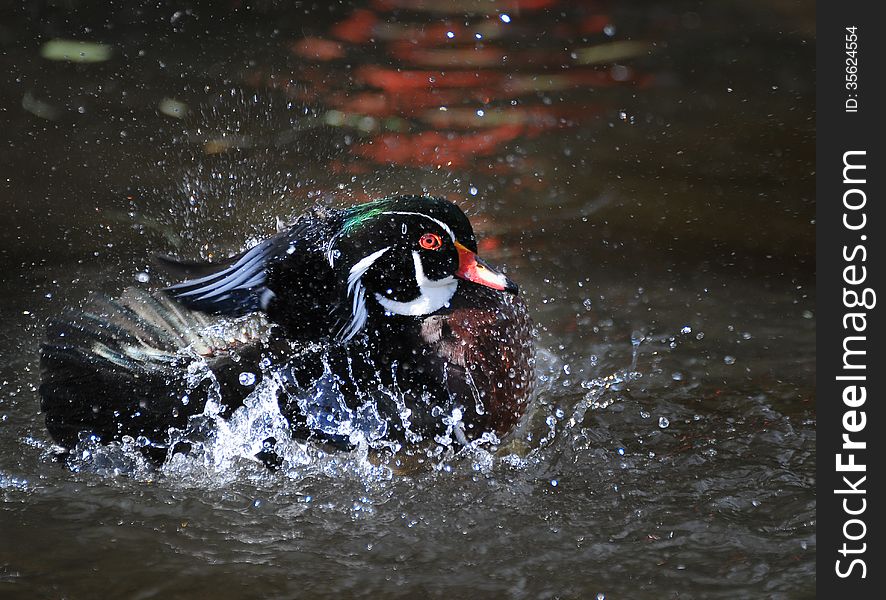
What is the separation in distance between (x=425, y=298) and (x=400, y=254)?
0.14 metres

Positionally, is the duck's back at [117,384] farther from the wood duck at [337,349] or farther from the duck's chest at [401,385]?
the duck's chest at [401,385]

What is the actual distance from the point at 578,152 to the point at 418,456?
1.84 meters

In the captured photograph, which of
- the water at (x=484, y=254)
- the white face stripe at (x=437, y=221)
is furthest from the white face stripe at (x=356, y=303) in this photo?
the water at (x=484, y=254)

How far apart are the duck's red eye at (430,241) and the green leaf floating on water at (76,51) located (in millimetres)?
2464

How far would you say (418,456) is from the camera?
7.50ft

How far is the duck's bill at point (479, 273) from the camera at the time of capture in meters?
Result: 2.18

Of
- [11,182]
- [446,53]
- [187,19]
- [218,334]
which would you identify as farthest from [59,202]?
[446,53]

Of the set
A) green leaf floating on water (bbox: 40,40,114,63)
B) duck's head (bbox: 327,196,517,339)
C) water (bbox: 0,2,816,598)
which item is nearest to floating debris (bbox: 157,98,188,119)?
water (bbox: 0,2,816,598)

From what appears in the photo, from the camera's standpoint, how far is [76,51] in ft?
13.6

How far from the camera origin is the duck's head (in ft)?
7.08

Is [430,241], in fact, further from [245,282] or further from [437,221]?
[245,282]

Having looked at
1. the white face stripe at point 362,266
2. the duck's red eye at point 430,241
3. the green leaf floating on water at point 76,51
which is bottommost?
the white face stripe at point 362,266

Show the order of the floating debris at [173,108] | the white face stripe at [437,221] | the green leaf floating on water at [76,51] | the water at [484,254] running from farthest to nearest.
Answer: the green leaf floating on water at [76,51] < the floating debris at [173,108] < the white face stripe at [437,221] < the water at [484,254]

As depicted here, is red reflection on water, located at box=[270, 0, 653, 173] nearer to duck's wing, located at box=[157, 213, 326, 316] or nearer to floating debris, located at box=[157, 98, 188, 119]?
floating debris, located at box=[157, 98, 188, 119]
